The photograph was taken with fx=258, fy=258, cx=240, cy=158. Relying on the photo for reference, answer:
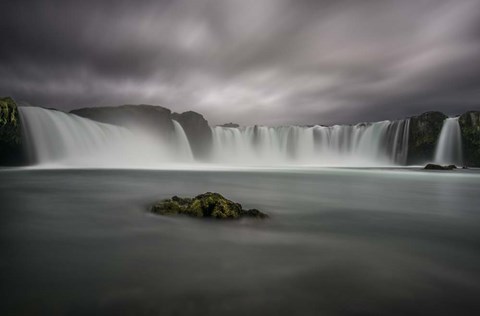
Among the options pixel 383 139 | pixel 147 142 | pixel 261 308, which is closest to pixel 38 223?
pixel 261 308

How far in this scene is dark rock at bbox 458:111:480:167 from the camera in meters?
38.8

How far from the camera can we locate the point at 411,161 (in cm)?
4594

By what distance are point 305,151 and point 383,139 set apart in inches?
585

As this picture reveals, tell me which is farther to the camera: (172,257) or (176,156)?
(176,156)

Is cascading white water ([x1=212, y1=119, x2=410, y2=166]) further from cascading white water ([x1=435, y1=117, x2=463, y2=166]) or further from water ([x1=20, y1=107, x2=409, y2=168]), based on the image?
cascading white water ([x1=435, y1=117, x2=463, y2=166])

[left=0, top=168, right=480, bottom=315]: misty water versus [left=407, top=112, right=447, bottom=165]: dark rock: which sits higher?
[left=407, top=112, right=447, bottom=165]: dark rock

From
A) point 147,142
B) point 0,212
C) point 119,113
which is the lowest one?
point 0,212

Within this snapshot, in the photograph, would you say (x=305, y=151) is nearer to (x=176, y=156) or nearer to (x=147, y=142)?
(x=176, y=156)

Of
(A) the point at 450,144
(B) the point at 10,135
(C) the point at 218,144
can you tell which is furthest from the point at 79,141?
(A) the point at 450,144

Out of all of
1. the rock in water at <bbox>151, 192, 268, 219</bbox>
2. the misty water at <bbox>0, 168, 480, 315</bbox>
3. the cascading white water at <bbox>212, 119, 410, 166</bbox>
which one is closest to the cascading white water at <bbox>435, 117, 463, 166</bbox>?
the cascading white water at <bbox>212, 119, 410, 166</bbox>

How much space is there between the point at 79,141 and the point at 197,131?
29623 mm

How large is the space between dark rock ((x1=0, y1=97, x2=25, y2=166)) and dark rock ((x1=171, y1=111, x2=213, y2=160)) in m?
34.7

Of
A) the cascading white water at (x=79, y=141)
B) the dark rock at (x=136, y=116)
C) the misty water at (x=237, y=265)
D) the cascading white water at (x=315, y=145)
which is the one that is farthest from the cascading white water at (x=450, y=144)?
the dark rock at (x=136, y=116)

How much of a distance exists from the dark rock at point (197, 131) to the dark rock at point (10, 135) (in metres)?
34.7
